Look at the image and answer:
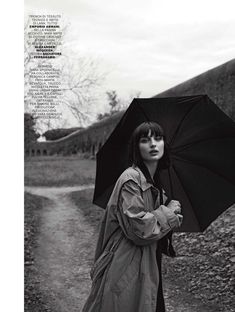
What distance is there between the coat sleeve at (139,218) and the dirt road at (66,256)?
1.26 m

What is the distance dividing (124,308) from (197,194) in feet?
2.41

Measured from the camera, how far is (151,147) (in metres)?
1.79

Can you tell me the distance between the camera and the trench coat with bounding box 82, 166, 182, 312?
64.6 inches

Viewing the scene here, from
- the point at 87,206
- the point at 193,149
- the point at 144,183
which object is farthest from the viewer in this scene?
the point at 87,206

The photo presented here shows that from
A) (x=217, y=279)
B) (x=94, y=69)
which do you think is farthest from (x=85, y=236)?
(x=94, y=69)

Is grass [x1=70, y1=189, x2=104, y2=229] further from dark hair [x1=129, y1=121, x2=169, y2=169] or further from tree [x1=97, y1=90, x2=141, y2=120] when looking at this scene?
dark hair [x1=129, y1=121, x2=169, y2=169]

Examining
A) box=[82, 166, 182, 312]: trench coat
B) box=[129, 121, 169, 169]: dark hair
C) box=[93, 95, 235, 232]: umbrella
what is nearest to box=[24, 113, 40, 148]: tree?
box=[93, 95, 235, 232]: umbrella

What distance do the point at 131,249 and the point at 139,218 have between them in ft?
0.60

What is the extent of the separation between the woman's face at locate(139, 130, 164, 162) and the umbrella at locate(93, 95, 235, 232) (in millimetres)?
212

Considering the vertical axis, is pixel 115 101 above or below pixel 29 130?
above

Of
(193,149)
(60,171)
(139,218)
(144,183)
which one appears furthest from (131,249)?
(60,171)

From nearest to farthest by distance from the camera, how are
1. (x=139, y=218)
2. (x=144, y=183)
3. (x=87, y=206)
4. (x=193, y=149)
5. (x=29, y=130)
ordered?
1. (x=139, y=218)
2. (x=144, y=183)
3. (x=193, y=149)
4. (x=29, y=130)
5. (x=87, y=206)

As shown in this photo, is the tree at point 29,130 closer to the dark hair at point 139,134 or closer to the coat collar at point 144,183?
the dark hair at point 139,134

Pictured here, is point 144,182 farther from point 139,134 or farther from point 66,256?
point 66,256
